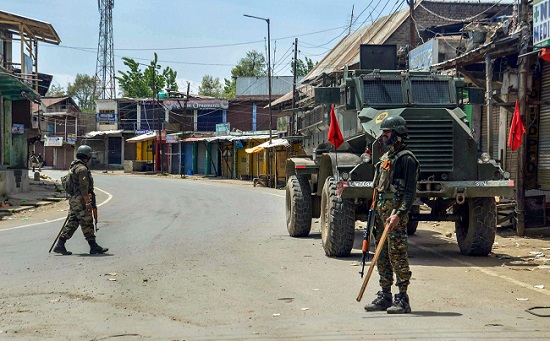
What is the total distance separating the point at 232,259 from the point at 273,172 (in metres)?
30.4

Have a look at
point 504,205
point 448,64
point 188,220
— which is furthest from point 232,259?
point 448,64

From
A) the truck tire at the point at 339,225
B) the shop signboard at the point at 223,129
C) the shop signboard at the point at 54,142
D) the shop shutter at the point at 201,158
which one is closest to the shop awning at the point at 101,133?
the shop signboard at the point at 54,142

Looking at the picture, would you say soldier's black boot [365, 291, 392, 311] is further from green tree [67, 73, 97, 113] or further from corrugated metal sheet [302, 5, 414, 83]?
Result: green tree [67, 73, 97, 113]

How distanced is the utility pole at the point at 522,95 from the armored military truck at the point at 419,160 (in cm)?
228

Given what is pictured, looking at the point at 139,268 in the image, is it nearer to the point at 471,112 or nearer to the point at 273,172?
the point at 471,112

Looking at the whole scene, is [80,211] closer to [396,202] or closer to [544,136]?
[396,202]

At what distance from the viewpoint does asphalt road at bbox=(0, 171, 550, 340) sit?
19.6ft

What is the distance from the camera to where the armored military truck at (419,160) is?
10.2 metres

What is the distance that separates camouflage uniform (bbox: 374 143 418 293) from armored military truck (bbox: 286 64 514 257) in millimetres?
3082

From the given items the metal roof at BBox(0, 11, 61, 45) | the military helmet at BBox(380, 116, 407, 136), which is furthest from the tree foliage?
the military helmet at BBox(380, 116, 407, 136)

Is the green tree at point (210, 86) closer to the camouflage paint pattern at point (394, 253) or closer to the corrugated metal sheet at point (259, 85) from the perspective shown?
the corrugated metal sheet at point (259, 85)

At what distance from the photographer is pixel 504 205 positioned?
46.4 ft

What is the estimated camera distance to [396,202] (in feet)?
22.1

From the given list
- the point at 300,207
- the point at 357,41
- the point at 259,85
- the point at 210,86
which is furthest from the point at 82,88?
the point at 300,207
